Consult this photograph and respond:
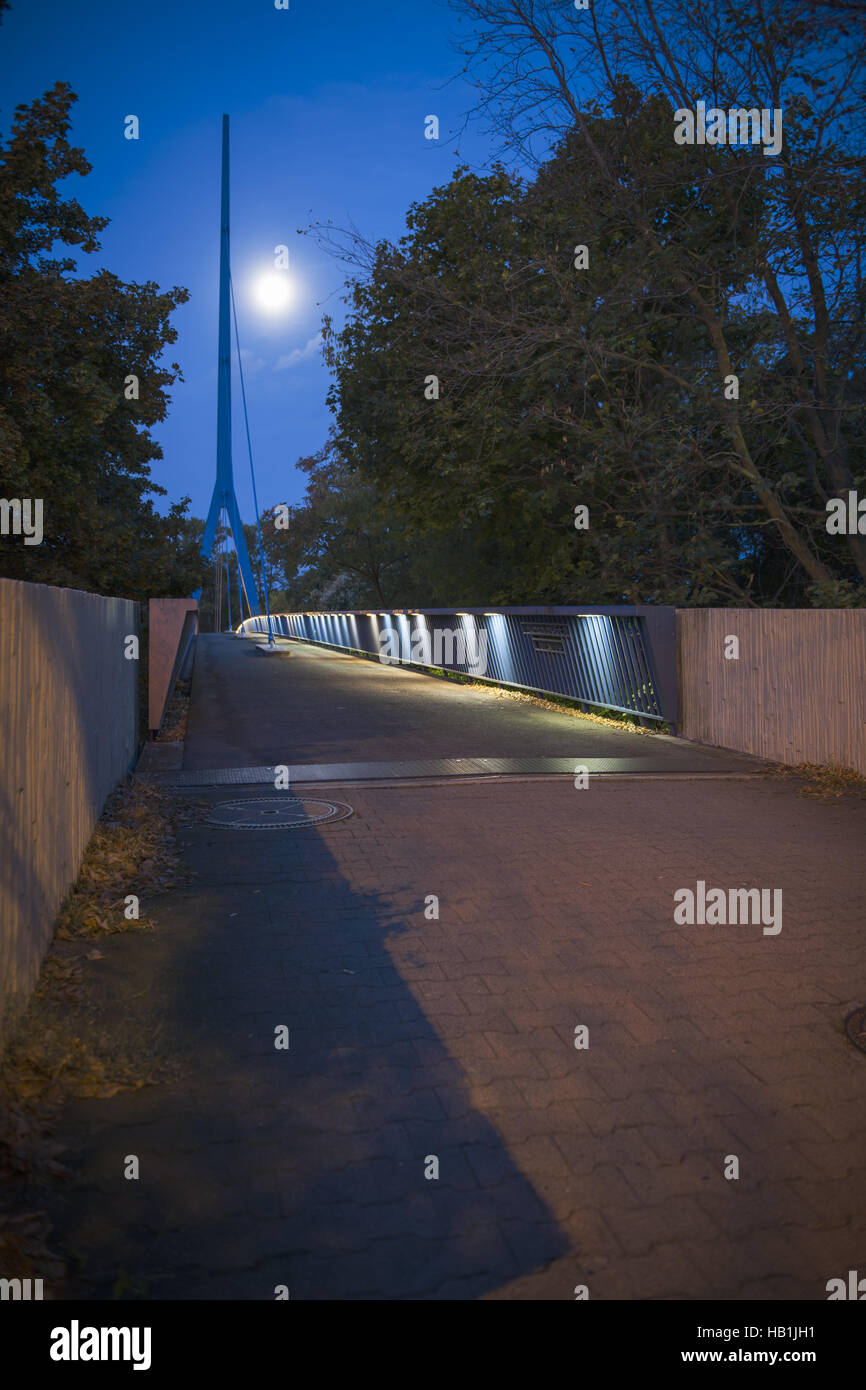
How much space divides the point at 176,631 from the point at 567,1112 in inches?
410

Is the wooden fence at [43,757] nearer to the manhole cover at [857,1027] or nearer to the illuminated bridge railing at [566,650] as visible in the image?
the manhole cover at [857,1027]

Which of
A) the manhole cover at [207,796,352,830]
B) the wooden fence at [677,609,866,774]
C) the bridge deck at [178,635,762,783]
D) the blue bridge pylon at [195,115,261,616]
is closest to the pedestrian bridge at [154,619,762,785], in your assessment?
the bridge deck at [178,635,762,783]

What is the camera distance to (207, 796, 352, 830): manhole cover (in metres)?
8.33

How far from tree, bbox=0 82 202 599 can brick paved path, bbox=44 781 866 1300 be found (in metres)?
11.4

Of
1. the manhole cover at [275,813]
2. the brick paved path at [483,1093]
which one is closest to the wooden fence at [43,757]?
the brick paved path at [483,1093]

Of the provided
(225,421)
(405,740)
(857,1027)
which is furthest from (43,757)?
(225,421)

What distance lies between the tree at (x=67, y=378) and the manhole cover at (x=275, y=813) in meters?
8.22

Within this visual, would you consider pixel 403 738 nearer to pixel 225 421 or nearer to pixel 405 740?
pixel 405 740

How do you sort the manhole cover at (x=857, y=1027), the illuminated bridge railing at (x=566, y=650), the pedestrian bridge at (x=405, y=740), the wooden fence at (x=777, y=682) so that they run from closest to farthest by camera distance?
the manhole cover at (x=857, y=1027)
the wooden fence at (x=777, y=682)
the pedestrian bridge at (x=405, y=740)
the illuminated bridge railing at (x=566, y=650)

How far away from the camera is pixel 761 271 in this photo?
15875 mm

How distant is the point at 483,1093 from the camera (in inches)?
155

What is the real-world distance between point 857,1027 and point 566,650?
11.8m

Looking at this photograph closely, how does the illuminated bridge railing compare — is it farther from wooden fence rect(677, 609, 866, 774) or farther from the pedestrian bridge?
the pedestrian bridge

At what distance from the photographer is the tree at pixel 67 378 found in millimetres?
15867
